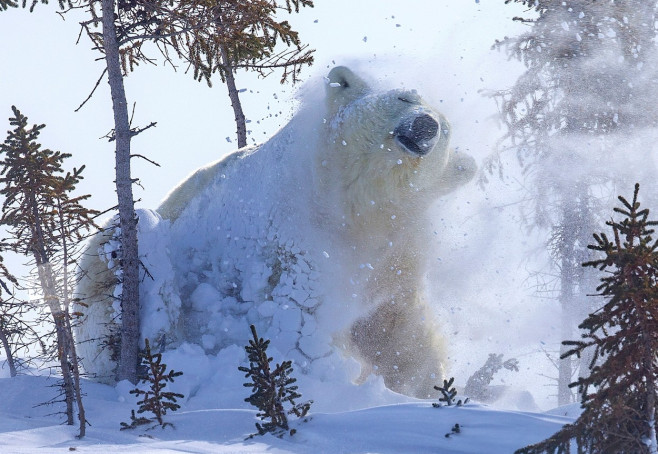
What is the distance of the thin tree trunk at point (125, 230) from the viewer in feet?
29.4

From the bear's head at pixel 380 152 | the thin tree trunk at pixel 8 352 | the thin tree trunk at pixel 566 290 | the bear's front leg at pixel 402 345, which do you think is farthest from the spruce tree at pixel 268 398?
the thin tree trunk at pixel 566 290

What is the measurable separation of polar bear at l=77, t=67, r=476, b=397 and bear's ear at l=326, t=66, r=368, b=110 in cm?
2

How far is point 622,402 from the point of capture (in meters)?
4.07

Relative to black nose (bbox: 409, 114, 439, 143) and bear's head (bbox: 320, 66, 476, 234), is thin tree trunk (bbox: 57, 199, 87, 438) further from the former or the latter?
black nose (bbox: 409, 114, 439, 143)

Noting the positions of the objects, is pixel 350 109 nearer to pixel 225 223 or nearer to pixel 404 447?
pixel 225 223

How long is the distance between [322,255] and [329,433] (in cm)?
356

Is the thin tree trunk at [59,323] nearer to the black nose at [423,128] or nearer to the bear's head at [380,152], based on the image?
the bear's head at [380,152]

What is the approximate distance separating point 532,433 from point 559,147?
992cm

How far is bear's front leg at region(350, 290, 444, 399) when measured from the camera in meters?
8.91

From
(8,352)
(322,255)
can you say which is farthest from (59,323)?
(322,255)

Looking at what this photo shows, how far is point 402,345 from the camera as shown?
906 centimetres

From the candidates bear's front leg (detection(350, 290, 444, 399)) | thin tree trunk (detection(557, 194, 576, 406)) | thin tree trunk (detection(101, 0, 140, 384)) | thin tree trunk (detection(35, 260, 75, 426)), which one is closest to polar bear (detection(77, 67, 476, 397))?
bear's front leg (detection(350, 290, 444, 399))

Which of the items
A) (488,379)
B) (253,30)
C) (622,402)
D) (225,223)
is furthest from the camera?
(253,30)

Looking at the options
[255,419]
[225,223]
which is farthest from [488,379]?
[255,419]
